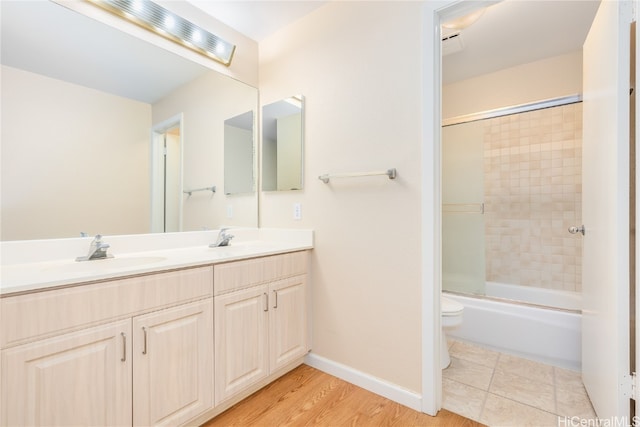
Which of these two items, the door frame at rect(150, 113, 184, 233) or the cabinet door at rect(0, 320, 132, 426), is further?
the door frame at rect(150, 113, 184, 233)

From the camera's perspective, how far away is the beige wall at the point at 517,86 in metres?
2.42

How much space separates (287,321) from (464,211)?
6.82 ft

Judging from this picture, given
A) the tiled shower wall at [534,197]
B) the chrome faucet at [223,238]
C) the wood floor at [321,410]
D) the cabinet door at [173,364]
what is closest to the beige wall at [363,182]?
the wood floor at [321,410]

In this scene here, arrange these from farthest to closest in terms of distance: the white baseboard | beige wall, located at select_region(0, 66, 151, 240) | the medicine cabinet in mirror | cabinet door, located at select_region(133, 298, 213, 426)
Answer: the medicine cabinet in mirror → the white baseboard → beige wall, located at select_region(0, 66, 151, 240) → cabinet door, located at select_region(133, 298, 213, 426)

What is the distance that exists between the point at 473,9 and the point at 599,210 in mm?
1127

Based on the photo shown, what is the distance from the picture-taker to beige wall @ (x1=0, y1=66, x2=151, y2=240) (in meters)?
1.25

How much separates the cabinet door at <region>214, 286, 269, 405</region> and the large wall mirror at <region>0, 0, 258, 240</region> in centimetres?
69

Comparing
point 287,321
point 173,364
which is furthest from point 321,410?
point 173,364

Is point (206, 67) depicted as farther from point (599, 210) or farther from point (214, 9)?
point (599, 210)

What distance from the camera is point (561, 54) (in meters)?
2.41

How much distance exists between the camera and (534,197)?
275 centimetres

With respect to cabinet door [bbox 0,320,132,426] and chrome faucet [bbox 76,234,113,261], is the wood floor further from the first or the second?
chrome faucet [bbox 76,234,113,261]

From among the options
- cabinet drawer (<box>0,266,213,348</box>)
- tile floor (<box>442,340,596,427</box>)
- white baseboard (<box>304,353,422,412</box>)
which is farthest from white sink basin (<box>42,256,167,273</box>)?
tile floor (<box>442,340,596,427</box>)

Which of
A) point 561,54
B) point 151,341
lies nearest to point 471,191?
point 561,54
